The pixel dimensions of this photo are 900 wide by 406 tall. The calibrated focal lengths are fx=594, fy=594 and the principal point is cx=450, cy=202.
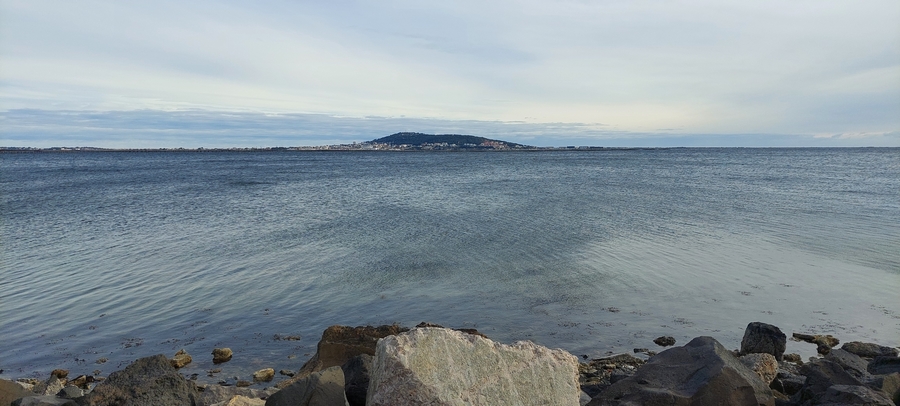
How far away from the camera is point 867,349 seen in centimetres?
1077

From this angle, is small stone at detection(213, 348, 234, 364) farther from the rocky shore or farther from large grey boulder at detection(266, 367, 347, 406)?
large grey boulder at detection(266, 367, 347, 406)

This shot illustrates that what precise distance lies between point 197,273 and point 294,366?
8.36m

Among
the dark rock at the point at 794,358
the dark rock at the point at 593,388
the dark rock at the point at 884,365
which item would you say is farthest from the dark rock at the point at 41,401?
the dark rock at the point at 794,358

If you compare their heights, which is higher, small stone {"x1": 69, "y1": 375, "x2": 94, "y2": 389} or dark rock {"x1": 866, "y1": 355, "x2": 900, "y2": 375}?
dark rock {"x1": 866, "y1": 355, "x2": 900, "y2": 375}

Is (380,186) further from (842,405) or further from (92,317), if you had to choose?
(842,405)

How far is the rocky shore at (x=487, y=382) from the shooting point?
5.61 meters

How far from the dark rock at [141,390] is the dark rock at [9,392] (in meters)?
1.00

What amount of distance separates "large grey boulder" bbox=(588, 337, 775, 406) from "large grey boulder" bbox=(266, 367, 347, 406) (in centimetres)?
299

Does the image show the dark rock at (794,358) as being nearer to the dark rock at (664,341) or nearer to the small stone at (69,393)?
the dark rock at (664,341)

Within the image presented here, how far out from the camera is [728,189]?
46312 mm

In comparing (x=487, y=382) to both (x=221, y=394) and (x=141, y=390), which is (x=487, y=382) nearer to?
(x=221, y=394)

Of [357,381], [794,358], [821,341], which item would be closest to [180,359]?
[357,381]

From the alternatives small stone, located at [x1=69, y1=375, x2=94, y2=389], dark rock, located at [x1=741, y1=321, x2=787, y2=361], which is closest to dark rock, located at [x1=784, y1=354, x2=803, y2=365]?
dark rock, located at [x1=741, y1=321, x2=787, y2=361]

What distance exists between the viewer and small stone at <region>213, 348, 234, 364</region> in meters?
10.9
